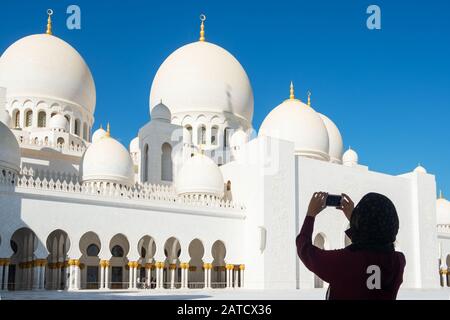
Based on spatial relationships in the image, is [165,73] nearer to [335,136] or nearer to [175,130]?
[175,130]

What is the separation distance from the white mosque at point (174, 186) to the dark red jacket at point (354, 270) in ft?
52.9

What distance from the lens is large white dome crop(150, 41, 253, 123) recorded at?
28484mm

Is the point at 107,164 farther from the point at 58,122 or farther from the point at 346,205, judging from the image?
the point at 346,205

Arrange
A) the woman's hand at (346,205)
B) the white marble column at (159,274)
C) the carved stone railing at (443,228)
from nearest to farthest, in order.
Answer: the woman's hand at (346,205) → the white marble column at (159,274) → the carved stone railing at (443,228)

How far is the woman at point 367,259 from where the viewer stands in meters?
2.27

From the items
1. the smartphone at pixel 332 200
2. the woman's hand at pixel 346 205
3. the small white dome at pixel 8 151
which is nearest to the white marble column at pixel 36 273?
the small white dome at pixel 8 151

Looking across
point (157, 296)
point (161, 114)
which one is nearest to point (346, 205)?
point (157, 296)

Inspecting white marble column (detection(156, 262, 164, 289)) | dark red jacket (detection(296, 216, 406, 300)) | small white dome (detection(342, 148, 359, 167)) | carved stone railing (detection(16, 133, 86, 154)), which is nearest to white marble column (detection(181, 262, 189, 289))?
white marble column (detection(156, 262, 164, 289))

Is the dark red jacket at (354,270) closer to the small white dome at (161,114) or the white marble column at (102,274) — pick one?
the white marble column at (102,274)

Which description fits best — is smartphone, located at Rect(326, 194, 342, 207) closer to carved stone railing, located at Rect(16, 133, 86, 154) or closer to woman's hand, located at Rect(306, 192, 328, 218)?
woman's hand, located at Rect(306, 192, 328, 218)

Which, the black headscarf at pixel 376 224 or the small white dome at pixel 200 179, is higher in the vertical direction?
the small white dome at pixel 200 179

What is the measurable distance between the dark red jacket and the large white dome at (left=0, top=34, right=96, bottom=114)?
2593 cm

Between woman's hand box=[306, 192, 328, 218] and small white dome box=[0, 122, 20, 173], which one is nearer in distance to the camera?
woman's hand box=[306, 192, 328, 218]
